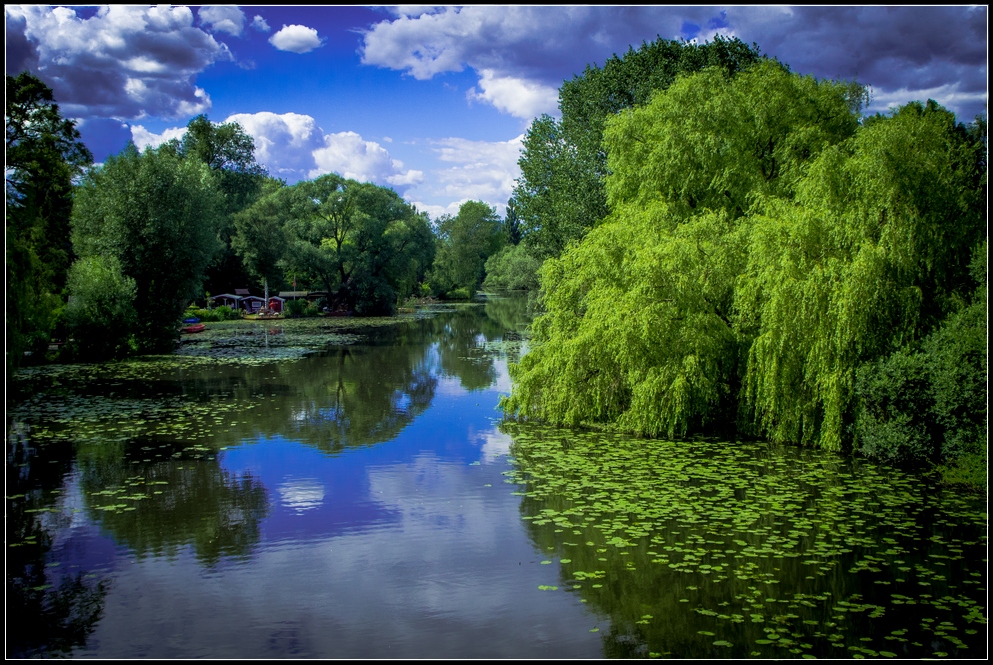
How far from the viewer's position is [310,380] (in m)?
31.0

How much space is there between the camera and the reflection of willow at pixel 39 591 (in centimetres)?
925

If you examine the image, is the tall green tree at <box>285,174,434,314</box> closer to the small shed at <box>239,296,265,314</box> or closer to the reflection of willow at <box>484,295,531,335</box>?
the small shed at <box>239,296,265,314</box>

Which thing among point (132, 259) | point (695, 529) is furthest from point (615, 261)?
point (132, 259)

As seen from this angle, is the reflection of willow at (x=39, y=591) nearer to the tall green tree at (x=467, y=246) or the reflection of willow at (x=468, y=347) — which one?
the reflection of willow at (x=468, y=347)

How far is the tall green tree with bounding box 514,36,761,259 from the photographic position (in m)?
33.4

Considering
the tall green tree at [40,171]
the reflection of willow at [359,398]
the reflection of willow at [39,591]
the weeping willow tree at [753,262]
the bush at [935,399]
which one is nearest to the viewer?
the reflection of willow at [39,591]

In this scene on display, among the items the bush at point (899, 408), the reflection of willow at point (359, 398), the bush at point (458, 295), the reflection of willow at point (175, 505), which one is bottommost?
the reflection of willow at point (175, 505)

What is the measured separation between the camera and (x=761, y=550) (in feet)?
38.3

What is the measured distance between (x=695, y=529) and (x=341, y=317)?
61661 millimetres

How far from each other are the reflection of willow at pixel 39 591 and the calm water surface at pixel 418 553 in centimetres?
4

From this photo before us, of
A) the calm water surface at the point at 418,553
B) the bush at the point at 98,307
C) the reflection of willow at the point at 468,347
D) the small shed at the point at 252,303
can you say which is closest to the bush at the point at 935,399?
the calm water surface at the point at 418,553

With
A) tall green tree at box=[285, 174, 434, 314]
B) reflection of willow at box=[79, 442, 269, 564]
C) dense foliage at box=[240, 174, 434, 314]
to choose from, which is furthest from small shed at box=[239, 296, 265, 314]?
reflection of willow at box=[79, 442, 269, 564]

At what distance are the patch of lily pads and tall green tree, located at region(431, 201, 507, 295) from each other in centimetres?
9196

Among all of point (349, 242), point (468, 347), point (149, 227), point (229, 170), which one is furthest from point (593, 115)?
point (229, 170)
